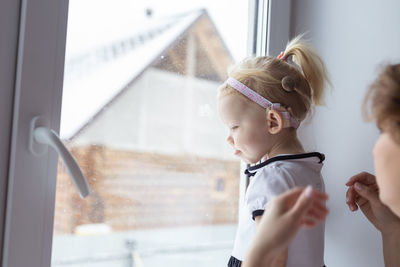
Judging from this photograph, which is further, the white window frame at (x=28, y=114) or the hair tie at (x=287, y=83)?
the hair tie at (x=287, y=83)

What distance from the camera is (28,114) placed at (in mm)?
856

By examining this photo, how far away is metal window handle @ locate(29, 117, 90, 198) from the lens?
2.62ft

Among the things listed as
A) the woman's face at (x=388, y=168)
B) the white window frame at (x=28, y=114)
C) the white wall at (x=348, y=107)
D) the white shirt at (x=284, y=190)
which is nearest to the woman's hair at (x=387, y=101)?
the woman's face at (x=388, y=168)

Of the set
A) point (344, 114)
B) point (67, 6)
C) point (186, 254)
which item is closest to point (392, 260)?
point (344, 114)

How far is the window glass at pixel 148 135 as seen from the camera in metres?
0.97

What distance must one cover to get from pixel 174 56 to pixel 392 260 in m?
0.68

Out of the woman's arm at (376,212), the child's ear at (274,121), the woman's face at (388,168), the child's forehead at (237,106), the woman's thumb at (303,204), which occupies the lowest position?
the woman's arm at (376,212)

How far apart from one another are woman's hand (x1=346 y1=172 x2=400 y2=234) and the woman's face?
0.30 meters

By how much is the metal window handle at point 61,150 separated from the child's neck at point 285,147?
44 cm

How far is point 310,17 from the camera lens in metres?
1.31

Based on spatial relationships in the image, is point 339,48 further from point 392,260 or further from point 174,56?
point 392,260

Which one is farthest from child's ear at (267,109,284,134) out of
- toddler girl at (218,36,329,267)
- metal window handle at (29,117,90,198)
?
metal window handle at (29,117,90,198)

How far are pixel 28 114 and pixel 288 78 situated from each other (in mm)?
536

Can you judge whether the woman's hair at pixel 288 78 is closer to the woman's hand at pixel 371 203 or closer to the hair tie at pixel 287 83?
the hair tie at pixel 287 83
